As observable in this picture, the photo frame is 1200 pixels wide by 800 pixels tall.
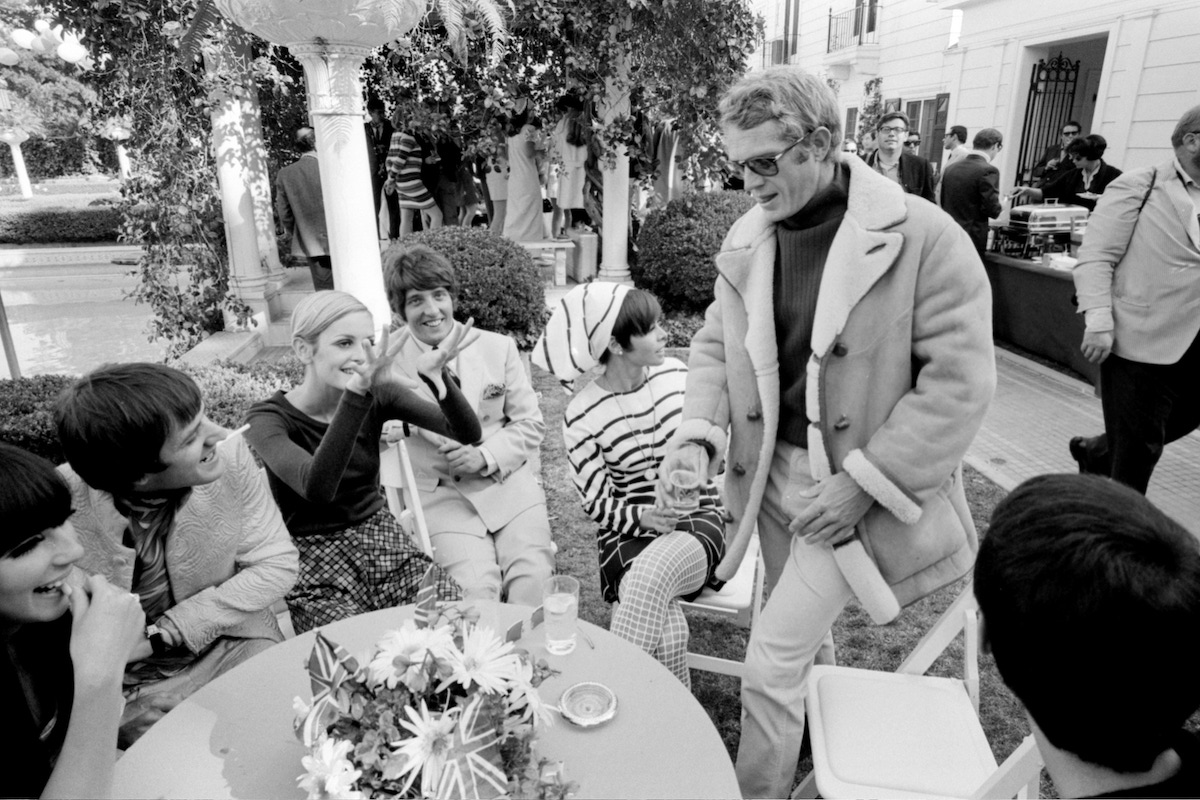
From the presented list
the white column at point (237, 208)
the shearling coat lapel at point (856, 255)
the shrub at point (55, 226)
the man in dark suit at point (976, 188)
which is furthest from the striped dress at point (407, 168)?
the shrub at point (55, 226)

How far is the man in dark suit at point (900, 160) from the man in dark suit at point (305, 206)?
5655 mm

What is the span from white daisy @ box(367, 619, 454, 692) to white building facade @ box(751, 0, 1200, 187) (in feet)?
36.8

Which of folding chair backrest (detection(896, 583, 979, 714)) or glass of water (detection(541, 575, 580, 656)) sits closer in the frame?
glass of water (detection(541, 575, 580, 656))

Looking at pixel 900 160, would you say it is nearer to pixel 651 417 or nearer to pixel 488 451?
pixel 651 417

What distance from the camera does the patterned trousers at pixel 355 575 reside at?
2.38 meters

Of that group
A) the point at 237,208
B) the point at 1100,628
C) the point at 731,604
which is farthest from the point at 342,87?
the point at 1100,628

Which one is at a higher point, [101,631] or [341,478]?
[101,631]

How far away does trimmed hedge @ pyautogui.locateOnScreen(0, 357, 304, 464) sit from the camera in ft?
11.5

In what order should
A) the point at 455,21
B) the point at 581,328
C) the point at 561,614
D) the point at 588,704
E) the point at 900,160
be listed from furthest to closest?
the point at 900,160
the point at 455,21
the point at 581,328
the point at 561,614
the point at 588,704

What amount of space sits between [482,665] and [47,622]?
959mm

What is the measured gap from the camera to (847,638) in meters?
3.16

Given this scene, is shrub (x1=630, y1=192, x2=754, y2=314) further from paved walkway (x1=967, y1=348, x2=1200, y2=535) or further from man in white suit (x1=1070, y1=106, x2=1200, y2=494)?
man in white suit (x1=1070, y1=106, x2=1200, y2=494)

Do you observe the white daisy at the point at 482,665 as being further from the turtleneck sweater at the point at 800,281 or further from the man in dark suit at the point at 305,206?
the man in dark suit at the point at 305,206

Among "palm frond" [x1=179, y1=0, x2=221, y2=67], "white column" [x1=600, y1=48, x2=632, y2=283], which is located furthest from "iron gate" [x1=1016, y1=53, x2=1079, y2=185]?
"palm frond" [x1=179, y1=0, x2=221, y2=67]
